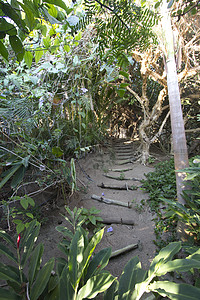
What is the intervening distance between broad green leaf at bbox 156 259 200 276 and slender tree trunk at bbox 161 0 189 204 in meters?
1.04

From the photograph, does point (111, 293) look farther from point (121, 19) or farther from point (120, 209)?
point (120, 209)

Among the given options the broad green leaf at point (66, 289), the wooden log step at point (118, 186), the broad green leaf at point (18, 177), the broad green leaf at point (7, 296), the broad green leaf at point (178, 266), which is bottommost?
the wooden log step at point (118, 186)

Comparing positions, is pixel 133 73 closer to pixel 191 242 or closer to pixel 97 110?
pixel 97 110

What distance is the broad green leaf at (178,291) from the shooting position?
0.49m

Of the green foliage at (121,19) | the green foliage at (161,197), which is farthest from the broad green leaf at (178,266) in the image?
the green foliage at (121,19)

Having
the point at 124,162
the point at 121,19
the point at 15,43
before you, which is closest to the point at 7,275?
the point at 15,43

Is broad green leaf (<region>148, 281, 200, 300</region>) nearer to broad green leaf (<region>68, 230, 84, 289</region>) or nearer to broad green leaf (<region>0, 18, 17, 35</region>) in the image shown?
broad green leaf (<region>68, 230, 84, 289</region>)

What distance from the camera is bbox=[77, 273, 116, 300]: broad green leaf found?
0.56 m

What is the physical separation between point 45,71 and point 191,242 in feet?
7.65

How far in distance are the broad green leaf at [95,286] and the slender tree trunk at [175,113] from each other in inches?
45.9

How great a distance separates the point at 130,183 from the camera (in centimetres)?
302

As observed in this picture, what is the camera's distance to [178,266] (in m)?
0.55

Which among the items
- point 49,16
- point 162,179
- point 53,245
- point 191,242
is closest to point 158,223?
A: point 191,242

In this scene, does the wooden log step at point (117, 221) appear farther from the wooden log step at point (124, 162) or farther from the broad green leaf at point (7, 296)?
the wooden log step at point (124, 162)
